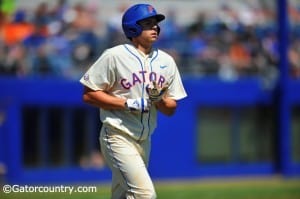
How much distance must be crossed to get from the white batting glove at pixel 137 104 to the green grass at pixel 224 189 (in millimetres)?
1769

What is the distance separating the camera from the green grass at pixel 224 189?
387 inches

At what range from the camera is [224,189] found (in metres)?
11.3

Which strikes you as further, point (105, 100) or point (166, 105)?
point (166, 105)

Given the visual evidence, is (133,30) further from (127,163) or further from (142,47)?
(127,163)

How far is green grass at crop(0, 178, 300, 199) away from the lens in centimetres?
983

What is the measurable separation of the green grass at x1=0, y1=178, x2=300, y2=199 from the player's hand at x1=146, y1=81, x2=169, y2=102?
71.8 inches

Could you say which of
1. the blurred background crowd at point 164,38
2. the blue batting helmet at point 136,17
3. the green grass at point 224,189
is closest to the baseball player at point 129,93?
the blue batting helmet at point 136,17

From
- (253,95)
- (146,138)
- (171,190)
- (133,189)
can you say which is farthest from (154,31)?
(253,95)

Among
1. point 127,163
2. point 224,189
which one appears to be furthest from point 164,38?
point 127,163

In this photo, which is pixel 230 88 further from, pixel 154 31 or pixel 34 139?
pixel 154 31

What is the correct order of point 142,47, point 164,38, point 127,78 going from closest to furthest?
1. point 127,78
2. point 142,47
3. point 164,38

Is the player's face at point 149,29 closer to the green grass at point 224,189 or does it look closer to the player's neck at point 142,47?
the player's neck at point 142,47

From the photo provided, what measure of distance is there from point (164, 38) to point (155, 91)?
317 inches

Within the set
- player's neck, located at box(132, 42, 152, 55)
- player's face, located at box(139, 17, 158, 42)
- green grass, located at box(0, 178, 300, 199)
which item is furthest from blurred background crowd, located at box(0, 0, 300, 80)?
player's face, located at box(139, 17, 158, 42)
